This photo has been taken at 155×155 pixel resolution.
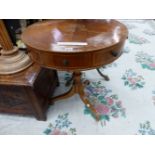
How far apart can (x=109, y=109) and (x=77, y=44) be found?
68 centimetres

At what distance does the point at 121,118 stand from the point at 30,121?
670mm

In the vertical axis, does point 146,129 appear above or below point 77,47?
below

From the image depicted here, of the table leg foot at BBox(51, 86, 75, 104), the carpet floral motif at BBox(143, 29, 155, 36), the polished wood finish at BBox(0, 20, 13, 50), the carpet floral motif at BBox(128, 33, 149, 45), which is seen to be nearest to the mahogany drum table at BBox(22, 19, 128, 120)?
the polished wood finish at BBox(0, 20, 13, 50)

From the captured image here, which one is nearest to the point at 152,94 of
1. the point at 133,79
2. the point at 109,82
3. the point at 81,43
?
the point at 133,79

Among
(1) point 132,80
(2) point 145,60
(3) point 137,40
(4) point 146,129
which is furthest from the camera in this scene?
(3) point 137,40

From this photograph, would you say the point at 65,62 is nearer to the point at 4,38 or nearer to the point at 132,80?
the point at 4,38

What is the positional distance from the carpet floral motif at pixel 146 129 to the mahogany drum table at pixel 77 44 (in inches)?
22.9

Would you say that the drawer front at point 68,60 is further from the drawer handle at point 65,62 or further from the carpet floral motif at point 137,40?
the carpet floral motif at point 137,40

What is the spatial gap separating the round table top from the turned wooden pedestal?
25cm

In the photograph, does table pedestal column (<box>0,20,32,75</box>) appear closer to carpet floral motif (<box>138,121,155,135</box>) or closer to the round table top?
the round table top

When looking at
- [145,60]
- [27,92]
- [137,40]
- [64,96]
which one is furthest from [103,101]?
[137,40]

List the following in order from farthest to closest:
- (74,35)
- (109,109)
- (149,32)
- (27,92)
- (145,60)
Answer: (149,32) → (145,60) → (109,109) → (27,92) → (74,35)

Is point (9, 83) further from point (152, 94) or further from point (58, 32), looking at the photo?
point (152, 94)

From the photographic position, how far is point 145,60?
1.72 metres
